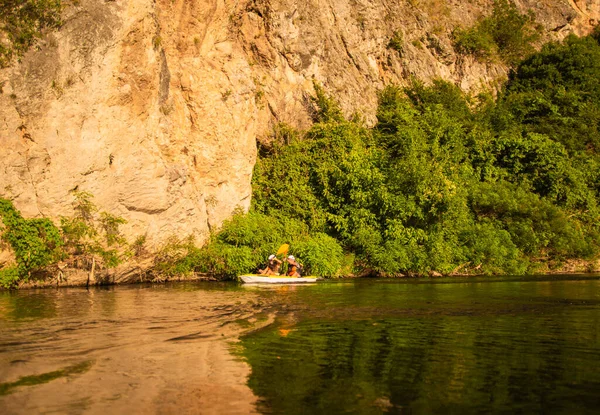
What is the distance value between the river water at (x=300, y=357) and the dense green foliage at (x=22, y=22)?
12.4m

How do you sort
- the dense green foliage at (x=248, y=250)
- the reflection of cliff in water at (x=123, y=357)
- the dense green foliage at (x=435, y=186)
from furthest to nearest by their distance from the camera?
the dense green foliage at (x=435, y=186) < the dense green foliage at (x=248, y=250) < the reflection of cliff in water at (x=123, y=357)

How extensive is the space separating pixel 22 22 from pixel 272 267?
15.0 m

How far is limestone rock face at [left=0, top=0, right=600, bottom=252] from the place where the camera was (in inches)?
985

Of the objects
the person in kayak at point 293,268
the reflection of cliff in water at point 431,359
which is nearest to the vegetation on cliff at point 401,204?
the person in kayak at point 293,268

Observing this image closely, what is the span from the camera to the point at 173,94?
3067 centimetres

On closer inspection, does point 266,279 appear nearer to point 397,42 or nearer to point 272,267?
point 272,267

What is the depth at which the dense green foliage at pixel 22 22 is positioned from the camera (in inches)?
991

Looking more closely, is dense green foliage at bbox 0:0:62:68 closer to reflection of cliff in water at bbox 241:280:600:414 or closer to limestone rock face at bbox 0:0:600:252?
limestone rock face at bbox 0:0:600:252

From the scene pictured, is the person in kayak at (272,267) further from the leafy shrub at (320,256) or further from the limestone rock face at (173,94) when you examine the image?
the limestone rock face at (173,94)

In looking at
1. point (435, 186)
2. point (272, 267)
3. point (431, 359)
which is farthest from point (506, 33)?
point (431, 359)

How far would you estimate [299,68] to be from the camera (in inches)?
1512

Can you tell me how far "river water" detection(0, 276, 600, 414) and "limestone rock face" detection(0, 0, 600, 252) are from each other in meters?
9.09

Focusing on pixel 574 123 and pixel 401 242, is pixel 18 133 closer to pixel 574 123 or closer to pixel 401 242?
pixel 401 242

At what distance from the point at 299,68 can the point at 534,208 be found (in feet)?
54.8
